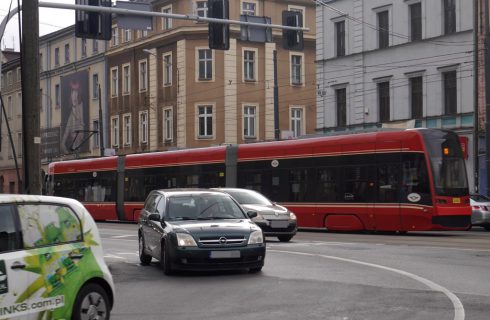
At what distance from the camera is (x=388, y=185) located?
84.4 feet

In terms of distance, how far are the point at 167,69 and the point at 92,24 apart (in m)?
38.6

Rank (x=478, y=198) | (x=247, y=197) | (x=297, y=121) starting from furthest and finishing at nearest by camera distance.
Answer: (x=297, y=121) → (x=478, y=198) → (x=247, y=197)

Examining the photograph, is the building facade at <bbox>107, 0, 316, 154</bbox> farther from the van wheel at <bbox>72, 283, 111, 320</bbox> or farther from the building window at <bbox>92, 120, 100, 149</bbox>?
the van wheel at <bbox>72, 283, 111, 320</bbox>

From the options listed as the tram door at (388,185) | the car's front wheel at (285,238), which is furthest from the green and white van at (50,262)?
the tram door at (388,185)

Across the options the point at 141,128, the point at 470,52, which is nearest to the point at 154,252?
the point at 470,52

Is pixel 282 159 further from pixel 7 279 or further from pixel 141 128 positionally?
pixel 141 128

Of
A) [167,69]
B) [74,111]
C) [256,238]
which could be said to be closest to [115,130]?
[74,111]

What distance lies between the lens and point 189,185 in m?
33.8

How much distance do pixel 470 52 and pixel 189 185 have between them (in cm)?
1352

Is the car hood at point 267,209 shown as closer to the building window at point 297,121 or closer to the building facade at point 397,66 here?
the building facade at point 397,66

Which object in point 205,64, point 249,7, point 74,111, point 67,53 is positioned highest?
point 249,7

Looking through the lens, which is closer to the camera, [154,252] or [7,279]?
[7,279]

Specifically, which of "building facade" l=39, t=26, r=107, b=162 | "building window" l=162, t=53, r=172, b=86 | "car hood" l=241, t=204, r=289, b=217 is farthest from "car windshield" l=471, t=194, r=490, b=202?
"building facade" l=39, t=26, r=107, b=162

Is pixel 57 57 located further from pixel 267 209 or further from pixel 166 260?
pixel 166 260
